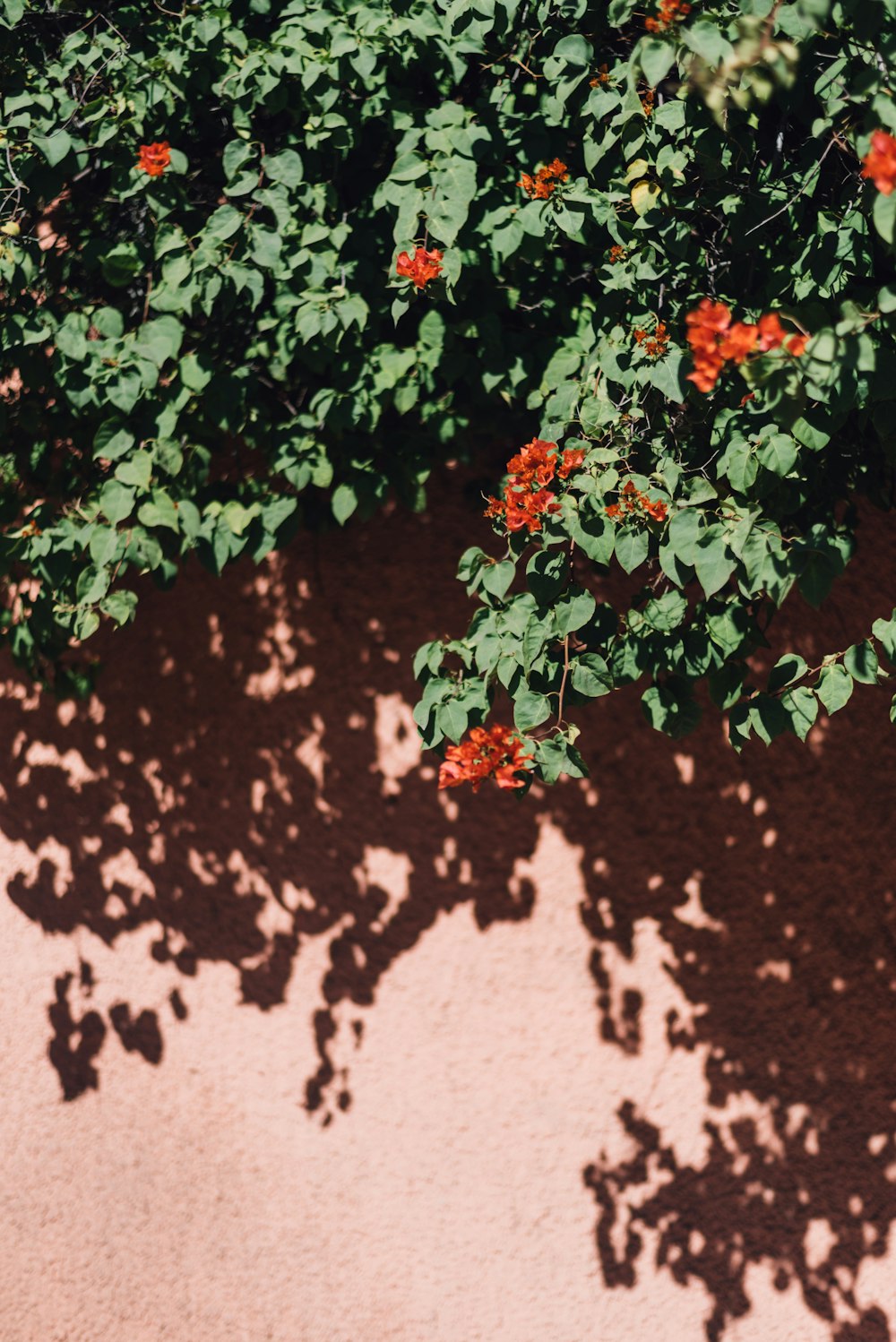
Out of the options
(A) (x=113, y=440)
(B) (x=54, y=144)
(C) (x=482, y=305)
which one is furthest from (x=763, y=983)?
(B) (x=54, y=144)

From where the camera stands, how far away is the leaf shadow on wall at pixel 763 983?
375 cm

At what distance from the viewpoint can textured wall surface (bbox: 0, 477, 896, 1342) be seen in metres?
3.78

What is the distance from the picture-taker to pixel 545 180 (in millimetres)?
2631

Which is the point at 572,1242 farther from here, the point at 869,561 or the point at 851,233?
the point at 851,233

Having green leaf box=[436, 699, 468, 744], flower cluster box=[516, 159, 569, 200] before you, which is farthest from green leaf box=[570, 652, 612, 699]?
flower cluster box=[516, 159, 569, 200]

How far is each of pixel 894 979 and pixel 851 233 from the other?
2.46 metres

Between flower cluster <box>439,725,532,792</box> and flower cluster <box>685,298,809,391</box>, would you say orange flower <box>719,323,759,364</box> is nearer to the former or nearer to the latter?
flower cluster <box>685,298,809,391</box>

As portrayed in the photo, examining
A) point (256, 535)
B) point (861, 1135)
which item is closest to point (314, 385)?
point (256, 535)

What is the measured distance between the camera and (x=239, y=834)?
4098mm

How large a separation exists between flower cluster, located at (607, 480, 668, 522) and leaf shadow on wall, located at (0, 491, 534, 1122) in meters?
Result: 1.49

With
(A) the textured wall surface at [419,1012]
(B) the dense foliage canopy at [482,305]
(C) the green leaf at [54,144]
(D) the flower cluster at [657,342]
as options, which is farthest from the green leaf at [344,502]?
(C) the green leaf at [54,144]

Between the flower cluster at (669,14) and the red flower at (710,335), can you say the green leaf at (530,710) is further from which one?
the flower cluster at (669,14)

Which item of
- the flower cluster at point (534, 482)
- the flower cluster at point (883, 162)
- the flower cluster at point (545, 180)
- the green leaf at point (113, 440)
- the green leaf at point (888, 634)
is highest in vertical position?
the green leaf at point (113, 440)

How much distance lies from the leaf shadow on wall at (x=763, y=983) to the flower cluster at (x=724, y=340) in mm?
2006
